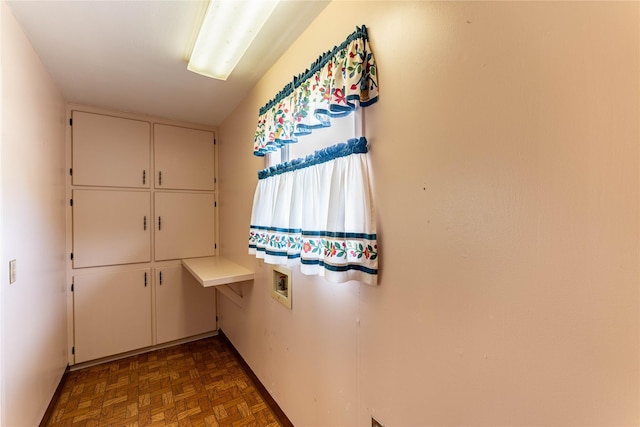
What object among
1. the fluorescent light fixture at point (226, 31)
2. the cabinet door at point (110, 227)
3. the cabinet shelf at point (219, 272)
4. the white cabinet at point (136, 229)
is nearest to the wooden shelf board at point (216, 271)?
the cabinet shelf at point (219, 272)

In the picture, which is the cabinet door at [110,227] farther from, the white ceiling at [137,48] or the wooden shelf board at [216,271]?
the white ceiling at [137,48]

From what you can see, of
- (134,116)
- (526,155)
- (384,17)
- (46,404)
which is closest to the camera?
(526,155)

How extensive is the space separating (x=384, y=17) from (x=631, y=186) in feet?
2.91

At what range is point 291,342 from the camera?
62.0 inches

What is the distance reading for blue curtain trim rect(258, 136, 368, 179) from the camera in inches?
40.1

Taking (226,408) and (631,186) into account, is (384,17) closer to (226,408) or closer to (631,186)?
(631,186)

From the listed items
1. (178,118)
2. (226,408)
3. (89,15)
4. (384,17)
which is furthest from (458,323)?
(178,118)

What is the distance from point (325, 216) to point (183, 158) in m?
2.24

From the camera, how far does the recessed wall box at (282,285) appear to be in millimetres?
1595

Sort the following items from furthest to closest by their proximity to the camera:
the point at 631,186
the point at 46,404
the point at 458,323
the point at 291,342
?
the point at 46,404 < the point at 291,342 < the point at 458,323 < the point at 631,186

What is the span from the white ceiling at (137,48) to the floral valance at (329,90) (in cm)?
32

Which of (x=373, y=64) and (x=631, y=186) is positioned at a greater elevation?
(x=373, y=64)

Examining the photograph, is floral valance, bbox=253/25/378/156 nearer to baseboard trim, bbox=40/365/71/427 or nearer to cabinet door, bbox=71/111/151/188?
cabinet door, bbox=71/111/151/188

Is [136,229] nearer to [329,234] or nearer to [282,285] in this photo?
[282,285]
